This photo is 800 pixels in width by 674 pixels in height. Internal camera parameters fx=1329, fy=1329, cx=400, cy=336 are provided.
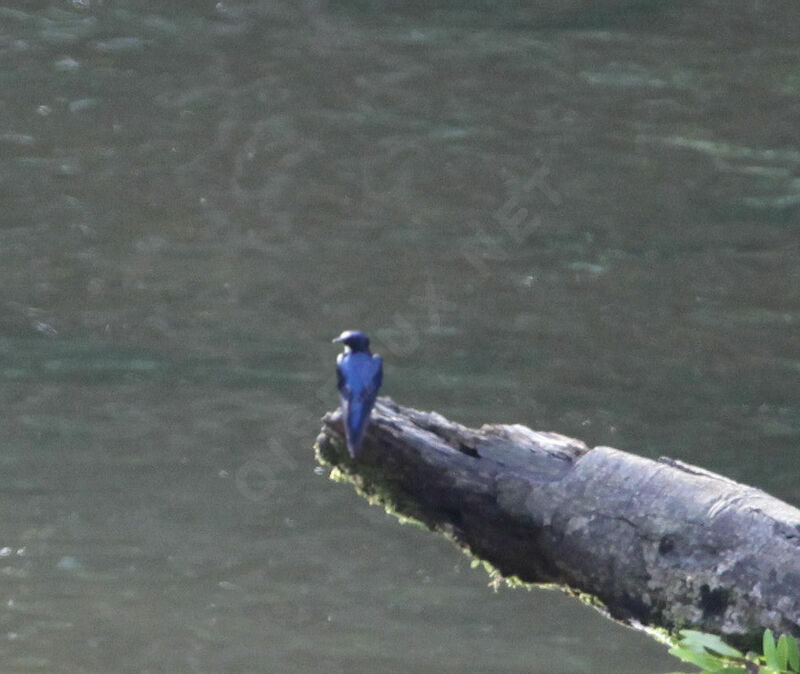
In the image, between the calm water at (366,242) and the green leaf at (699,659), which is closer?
the green leaf at (699,659)

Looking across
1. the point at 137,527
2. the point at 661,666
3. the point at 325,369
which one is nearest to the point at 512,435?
the point at 325,369

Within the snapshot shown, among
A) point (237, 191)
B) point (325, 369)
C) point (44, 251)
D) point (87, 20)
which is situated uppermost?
point (87, 20)

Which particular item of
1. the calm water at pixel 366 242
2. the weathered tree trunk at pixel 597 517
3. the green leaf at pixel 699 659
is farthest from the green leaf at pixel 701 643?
the calm water at pixel 366 242

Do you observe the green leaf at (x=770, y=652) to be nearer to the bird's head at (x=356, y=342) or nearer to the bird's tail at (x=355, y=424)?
the bird's tail at (x=355, y=424)

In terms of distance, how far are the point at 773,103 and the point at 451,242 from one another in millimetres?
2435

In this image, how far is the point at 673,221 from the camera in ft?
29.2

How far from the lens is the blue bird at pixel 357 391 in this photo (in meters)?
3.64

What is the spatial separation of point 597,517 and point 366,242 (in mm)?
5838

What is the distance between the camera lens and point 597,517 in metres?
3.63

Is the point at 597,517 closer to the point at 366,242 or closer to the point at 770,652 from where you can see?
the point at 770,652

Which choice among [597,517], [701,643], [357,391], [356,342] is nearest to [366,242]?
[356,342]

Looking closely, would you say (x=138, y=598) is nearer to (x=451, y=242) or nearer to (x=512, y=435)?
(x=451, y=242)

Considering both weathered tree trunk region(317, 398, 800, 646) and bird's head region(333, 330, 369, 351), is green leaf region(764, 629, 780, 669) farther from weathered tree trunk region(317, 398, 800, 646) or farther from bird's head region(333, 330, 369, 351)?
bird's head region(333, 330, 369, 351)

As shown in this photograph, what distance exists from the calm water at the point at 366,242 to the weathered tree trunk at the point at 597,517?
3.85 metres
